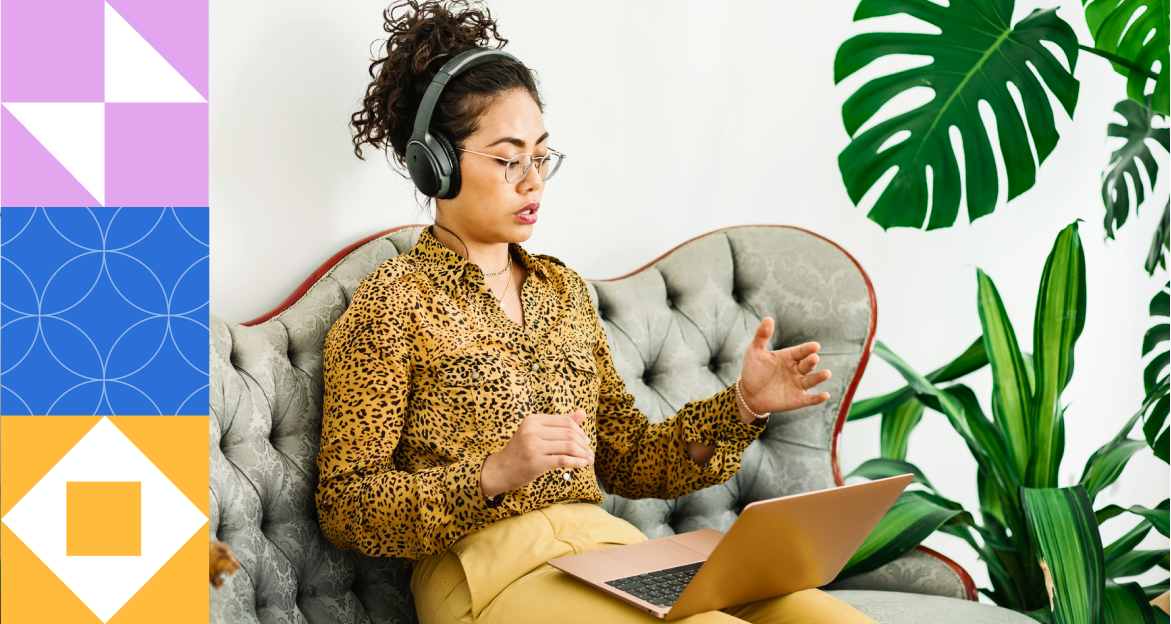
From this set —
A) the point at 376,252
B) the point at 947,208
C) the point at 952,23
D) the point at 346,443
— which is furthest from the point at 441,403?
the point at 952,23

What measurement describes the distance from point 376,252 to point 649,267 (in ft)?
1.87

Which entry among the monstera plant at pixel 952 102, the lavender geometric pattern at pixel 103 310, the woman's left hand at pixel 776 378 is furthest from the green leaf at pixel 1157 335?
the lavender geometric pattern at pixel 103 310

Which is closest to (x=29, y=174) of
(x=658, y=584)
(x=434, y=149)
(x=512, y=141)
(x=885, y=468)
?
(x=434, y=149)

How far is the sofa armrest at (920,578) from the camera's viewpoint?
1.47 metres

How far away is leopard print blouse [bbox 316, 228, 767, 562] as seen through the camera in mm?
1075

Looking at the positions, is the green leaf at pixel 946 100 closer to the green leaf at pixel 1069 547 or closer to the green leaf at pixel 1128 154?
the green leaf at pixel 1128 154

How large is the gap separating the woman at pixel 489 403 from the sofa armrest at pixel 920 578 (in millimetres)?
409

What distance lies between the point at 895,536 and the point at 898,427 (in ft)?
1.94

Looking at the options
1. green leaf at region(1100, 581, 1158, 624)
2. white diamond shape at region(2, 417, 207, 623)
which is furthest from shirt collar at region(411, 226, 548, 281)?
green leaf at region(1100, 581, 1158, 624)

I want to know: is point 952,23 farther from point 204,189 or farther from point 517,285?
point 204,189

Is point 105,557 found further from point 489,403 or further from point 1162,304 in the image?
point 1162,304

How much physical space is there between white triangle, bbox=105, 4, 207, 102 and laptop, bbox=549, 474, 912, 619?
72 centimetres

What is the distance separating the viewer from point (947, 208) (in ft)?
5.81

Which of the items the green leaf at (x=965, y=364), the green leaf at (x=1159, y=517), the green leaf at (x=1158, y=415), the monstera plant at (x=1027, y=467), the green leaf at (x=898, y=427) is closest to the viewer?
the monstera plant at (x=1027, y=467)
